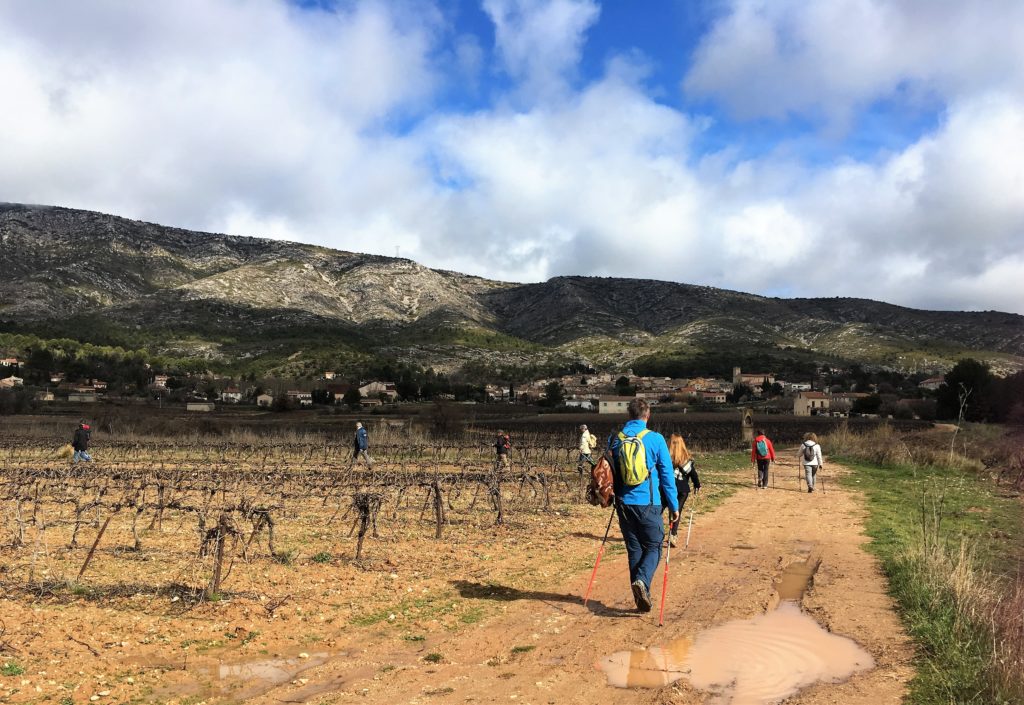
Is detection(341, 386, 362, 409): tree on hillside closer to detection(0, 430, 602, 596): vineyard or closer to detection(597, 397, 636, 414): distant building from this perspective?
detection(597, 397, 636, 414): distant building

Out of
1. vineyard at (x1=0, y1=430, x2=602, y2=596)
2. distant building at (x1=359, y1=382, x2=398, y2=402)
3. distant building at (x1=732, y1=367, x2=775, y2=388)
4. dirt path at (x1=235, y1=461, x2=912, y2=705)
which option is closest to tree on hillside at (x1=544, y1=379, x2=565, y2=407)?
distant building at (x1=359, y1=382, x2=398, y2=402)

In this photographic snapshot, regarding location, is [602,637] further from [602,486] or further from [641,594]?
[602,486]

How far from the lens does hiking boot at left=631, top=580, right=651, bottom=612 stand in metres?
7.31

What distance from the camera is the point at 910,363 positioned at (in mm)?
140500

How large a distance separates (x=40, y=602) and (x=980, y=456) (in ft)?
97.3

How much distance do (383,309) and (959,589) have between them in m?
167

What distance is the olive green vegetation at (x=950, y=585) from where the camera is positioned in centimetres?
521

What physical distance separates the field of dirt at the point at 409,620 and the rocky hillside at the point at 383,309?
421 feet

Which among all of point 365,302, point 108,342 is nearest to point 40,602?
point 108,342

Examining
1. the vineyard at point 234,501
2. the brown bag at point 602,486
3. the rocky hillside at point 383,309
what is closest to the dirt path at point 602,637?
the brown bag at point 602,486

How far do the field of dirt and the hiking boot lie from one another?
0.14 m

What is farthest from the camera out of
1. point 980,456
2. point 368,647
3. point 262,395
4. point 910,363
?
point 910,363

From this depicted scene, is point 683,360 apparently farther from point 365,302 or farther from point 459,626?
point 459,626

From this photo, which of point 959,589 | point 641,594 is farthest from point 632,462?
point 959,589
